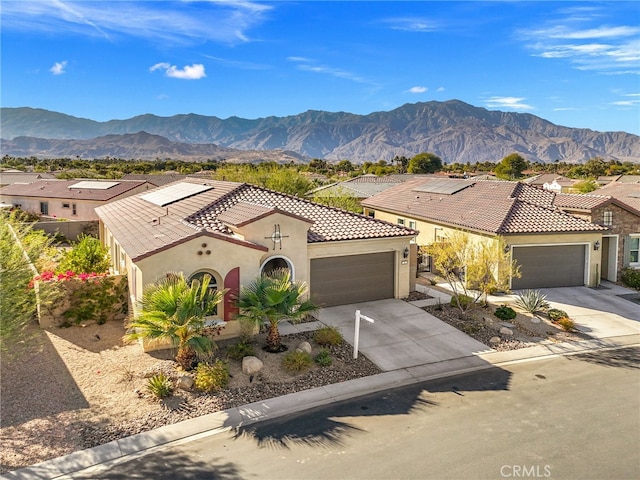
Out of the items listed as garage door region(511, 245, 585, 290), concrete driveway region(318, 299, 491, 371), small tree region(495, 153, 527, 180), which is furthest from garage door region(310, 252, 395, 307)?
small tree region(495, 153, 527, 180)

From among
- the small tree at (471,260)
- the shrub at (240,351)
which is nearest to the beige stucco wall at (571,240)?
the small tree at (471,260)

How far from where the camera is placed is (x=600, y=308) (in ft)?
68.2

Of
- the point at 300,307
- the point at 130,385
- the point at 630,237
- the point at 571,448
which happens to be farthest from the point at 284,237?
the point at 630,237

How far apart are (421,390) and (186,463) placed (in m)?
6.45

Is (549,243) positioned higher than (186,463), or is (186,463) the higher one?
(549,243)

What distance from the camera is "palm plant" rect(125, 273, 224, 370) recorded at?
41.3ft

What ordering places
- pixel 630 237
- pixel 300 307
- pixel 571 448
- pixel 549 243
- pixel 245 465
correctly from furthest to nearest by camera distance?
pixel 630 237
pixel 549 243
pixel 300 307
pixel 571 448
pixel 245 465

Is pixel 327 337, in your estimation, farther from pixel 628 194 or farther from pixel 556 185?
pixel 556 185

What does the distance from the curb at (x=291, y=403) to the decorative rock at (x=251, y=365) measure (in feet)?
4.68

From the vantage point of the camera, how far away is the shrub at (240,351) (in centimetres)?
1430

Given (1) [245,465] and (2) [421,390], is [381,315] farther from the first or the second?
(1) [245,465]

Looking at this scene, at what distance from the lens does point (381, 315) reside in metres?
19.2

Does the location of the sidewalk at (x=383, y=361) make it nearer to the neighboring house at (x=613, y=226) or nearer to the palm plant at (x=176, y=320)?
the palm plant at (x=176, y=320)

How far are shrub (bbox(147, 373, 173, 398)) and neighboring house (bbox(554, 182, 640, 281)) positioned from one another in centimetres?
2212
